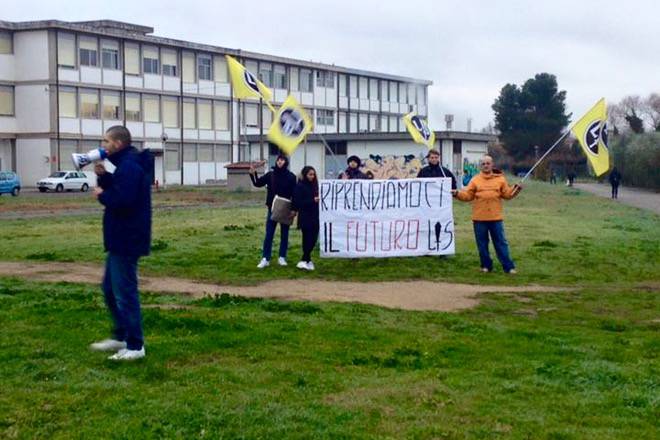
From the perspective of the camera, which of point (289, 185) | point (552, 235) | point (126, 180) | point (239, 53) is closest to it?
point (126, 180)

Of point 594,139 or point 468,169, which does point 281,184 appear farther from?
point 468,169

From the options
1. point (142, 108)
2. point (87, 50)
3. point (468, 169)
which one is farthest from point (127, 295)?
point (142, 108)

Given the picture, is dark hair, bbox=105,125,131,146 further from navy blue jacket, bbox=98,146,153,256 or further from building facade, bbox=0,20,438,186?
building facade, bbox=0,20,438,186

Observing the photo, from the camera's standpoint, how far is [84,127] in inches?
2977

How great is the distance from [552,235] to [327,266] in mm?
8862

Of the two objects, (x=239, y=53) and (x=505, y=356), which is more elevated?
(x=239, y=53)

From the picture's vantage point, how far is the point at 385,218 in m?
16.8

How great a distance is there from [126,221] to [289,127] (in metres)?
12.4

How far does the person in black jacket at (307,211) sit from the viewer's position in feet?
51.1

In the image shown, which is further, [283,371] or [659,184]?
[659,184]

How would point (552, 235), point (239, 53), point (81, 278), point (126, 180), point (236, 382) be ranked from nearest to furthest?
point (236, 382), point (126, 180), point (81, 278), point (552, 235), point (239, 53)

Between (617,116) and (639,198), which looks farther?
Result: (617,116)

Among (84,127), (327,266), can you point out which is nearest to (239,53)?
(84,127)

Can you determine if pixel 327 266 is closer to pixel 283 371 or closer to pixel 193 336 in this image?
pixel 193 336
